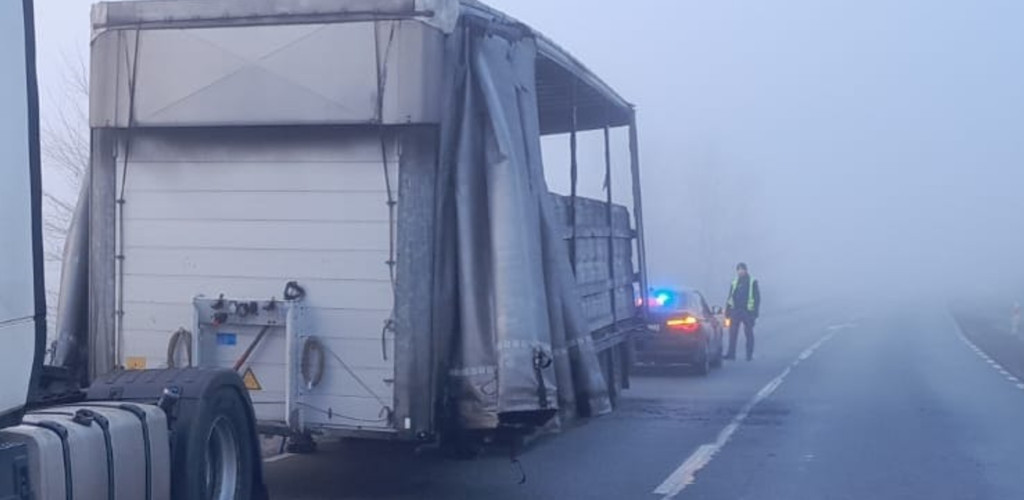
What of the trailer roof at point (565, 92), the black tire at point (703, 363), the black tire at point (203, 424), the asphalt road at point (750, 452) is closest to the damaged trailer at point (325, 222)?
the trailer roof at point (565, 92)

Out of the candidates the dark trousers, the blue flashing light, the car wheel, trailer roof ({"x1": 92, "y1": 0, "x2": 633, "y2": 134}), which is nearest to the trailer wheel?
trailer roof ({"x1": 92, "y1": 0, "x2": 633, "y2": 134})

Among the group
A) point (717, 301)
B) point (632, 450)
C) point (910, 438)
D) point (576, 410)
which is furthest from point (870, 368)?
point (717, 301)

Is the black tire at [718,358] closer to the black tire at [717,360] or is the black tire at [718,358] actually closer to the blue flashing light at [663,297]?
the black tire at [717,360]

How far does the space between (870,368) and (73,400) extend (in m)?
20.3

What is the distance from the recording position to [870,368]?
25.4 meters

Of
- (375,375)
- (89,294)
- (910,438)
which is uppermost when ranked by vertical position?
(89,294)

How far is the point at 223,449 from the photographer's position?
754 centimetres

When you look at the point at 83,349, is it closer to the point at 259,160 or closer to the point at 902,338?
the point at 259,160

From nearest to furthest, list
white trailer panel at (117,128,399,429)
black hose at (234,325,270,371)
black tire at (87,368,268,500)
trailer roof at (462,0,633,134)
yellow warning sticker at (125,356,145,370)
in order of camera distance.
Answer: black tire at (87,368,268,500)
white trailer panel at (117,128,399,429)
black hose at (234,325,270,371)
yellow warning sticker at (125,356,145,370)
trailer roof at (462,0,633,134)

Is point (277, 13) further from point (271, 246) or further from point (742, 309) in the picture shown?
point (742, 309)

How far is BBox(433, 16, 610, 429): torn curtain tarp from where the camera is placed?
9008mm

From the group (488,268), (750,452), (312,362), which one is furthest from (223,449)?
(750,452)

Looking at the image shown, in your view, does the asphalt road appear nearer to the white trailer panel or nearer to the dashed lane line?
the dashed lane line

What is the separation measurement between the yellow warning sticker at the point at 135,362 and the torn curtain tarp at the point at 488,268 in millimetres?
2014
